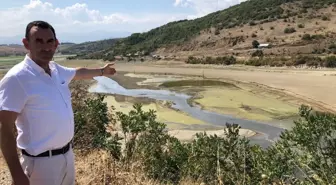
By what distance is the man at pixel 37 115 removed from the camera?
271cm

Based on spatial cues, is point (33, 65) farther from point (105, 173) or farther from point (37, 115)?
point (105, 173)

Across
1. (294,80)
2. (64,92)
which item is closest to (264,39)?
(294,80)

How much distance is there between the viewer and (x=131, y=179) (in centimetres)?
474

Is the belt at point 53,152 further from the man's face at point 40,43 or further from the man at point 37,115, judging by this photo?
the man's face at point 40,43

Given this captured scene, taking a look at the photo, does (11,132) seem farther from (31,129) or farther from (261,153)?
(261,153)

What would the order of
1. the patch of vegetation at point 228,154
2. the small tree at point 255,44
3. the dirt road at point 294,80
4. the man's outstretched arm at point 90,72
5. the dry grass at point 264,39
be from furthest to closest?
the small tree at point 255,44 → the dry grass at point 264,39 → the dirt road at point 294,80 → the patch of vegetation at point 228,154 → the man's outstretched arm at point 90,72

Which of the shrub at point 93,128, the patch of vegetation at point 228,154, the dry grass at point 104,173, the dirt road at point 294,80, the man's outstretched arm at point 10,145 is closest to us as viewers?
the man's outstretched arm at point 10,145

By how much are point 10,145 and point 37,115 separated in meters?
0.27

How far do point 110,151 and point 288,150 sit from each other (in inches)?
98.5

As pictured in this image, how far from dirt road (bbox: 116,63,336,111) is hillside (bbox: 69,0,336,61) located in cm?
1158

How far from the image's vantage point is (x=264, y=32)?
221 ft

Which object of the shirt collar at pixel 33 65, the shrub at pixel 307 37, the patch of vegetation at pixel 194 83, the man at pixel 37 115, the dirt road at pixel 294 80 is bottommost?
the patch of vegetation at pixel 194 83

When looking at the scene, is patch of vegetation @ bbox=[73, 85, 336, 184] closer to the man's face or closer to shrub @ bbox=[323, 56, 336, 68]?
the man's face

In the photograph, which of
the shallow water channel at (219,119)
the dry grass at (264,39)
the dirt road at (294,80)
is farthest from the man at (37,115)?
the dry grass at (264,39)
